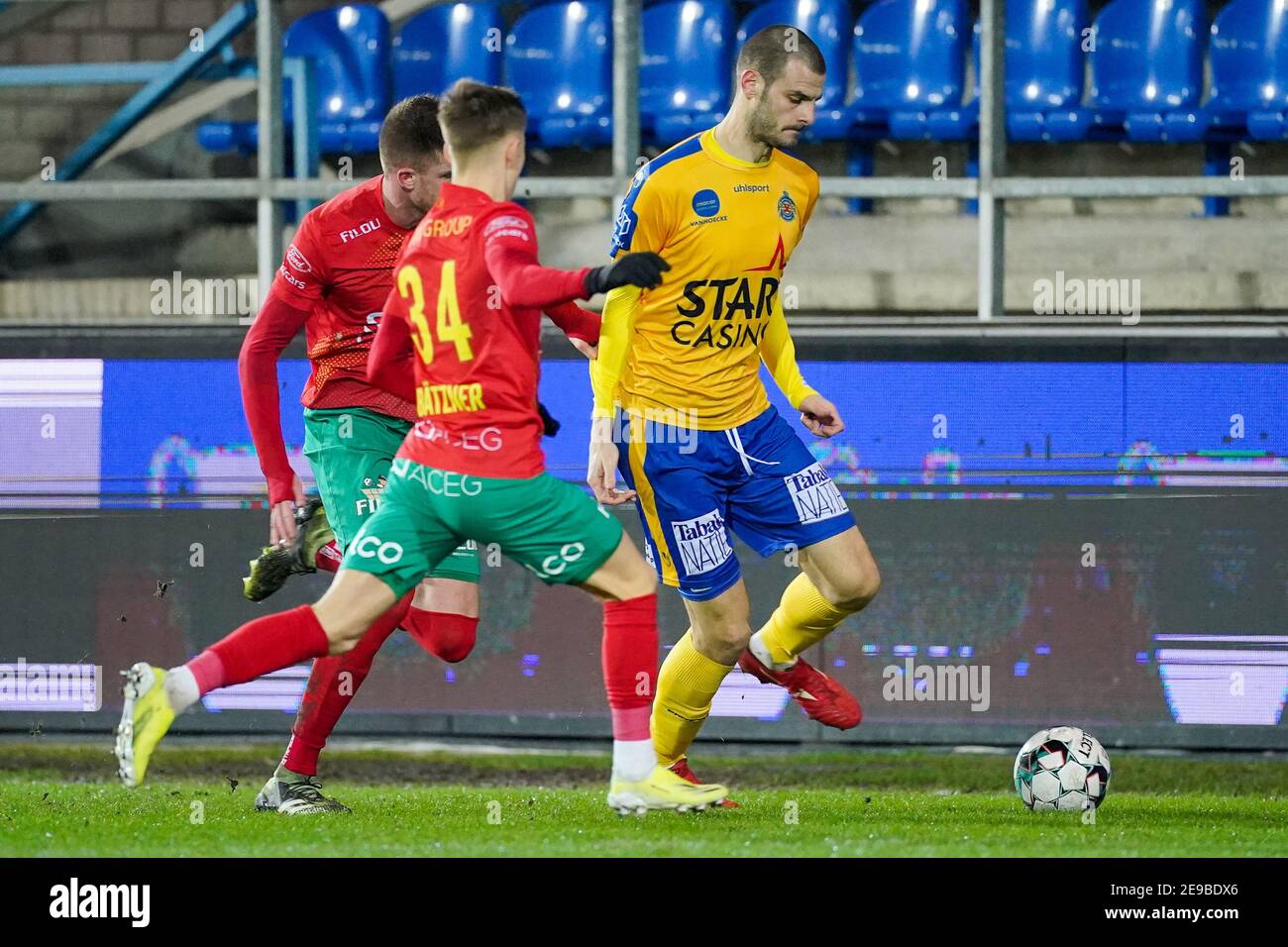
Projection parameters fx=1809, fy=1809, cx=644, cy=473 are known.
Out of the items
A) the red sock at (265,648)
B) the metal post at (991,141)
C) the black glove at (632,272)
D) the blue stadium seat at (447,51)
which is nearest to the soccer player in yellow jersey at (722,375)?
the black glove at (632,272)

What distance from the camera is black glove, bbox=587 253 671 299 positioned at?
4.21m

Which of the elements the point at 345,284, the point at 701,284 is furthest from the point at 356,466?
the point at 701,284

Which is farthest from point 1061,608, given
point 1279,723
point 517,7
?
point 517,7

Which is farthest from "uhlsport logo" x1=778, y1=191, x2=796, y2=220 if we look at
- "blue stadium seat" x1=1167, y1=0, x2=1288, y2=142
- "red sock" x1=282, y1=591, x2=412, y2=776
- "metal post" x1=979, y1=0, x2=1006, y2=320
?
"blue stadium seat" x1=1167, y1=0, x2=1288, y2=142

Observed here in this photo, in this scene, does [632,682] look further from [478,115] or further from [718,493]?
[478,115]

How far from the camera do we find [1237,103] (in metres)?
10.1

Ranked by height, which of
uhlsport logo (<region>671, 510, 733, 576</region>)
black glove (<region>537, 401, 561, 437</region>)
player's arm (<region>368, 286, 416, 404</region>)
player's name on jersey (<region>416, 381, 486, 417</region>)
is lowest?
uhlsport logo (<region>671, 510, 733, 576</region>)

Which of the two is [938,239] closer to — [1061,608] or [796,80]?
[1061,608]

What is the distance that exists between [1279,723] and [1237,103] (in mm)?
4406

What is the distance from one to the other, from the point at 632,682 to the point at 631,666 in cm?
4

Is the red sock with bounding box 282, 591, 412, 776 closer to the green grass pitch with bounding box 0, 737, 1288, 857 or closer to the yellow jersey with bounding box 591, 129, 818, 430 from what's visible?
the green grass pitch with bounding box 0, 737, 1288, 857

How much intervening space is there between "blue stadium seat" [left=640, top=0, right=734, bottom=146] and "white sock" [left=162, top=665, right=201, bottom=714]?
21.0 feet

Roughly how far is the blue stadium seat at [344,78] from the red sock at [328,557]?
5.08 metres
